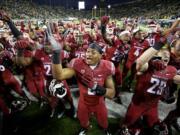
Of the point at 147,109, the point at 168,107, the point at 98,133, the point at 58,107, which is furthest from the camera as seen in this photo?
the point at 168,107

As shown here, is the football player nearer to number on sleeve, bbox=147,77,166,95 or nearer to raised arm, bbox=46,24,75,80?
raised arm, bbox=46,24,75,80

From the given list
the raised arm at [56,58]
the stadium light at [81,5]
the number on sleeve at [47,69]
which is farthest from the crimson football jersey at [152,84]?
the stadium light at [81,5]

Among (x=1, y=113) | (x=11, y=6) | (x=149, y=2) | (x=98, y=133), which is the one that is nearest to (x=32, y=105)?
(x=1, y=113)

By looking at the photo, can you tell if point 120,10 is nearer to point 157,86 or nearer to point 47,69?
point 47,69

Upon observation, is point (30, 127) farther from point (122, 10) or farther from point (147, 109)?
point (122, 10)

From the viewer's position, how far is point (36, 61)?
6.46m

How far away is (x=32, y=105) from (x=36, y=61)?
4.82ft

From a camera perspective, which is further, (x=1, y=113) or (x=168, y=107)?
(x=168, y=107)

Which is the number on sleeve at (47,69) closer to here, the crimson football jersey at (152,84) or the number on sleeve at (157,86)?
the crimson football jersey at (152,84)

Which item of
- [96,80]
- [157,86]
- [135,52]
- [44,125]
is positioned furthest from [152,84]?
[135,52]

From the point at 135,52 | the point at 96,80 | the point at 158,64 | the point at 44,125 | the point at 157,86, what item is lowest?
the point at 44,125

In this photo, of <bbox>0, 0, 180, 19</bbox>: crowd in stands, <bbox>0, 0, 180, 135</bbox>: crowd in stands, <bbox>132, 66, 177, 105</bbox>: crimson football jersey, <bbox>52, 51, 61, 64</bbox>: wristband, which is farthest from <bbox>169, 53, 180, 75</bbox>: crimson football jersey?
<bbox>0, 0, 180, 19</bbox>: crowd in stands

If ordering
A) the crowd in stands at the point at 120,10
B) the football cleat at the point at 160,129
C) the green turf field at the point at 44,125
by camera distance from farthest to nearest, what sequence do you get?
1. the crowd in stands at the point at 120,10
2. the green turf field at the point at 44,125
3. the football cleat at the point at 160,129

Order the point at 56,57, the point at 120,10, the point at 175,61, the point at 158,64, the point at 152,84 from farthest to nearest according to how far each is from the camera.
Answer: the point at 120,10, the point at 175,61, the point at 152,84, the point at 158,64, the point at 56,57
